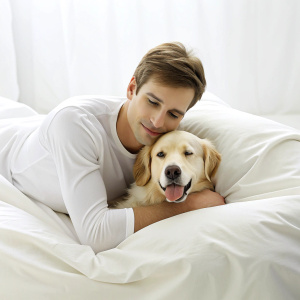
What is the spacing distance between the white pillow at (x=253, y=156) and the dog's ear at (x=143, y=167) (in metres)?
0.32

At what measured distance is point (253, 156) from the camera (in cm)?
188

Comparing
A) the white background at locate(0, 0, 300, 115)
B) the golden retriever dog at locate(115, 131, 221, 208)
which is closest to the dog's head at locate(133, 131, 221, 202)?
the golden retriever dog at locate(115, 131, 221, 208)

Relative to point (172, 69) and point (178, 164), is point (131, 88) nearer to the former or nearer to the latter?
point (172, 69)

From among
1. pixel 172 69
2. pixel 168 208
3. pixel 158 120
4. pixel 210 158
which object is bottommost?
pixel 168 208

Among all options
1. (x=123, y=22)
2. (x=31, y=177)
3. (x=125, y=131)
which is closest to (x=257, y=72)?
(x=123, y=22)

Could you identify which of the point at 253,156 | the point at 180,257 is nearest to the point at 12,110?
the point at 253,156

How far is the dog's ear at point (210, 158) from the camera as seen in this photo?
1974mm

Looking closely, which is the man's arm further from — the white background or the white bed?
the white background

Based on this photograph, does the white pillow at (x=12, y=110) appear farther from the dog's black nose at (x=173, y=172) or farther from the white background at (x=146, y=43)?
the dog's black nose at (x=173, y=172)

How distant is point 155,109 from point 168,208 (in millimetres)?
436

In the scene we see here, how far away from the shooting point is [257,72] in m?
3.92

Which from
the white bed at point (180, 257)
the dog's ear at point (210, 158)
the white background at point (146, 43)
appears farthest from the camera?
the white background at point (146, 43)

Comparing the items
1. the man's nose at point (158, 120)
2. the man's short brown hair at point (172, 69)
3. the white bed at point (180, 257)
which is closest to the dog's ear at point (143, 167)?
the man's nose at point (158, 120)

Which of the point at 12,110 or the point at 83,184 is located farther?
the point at 12,110
